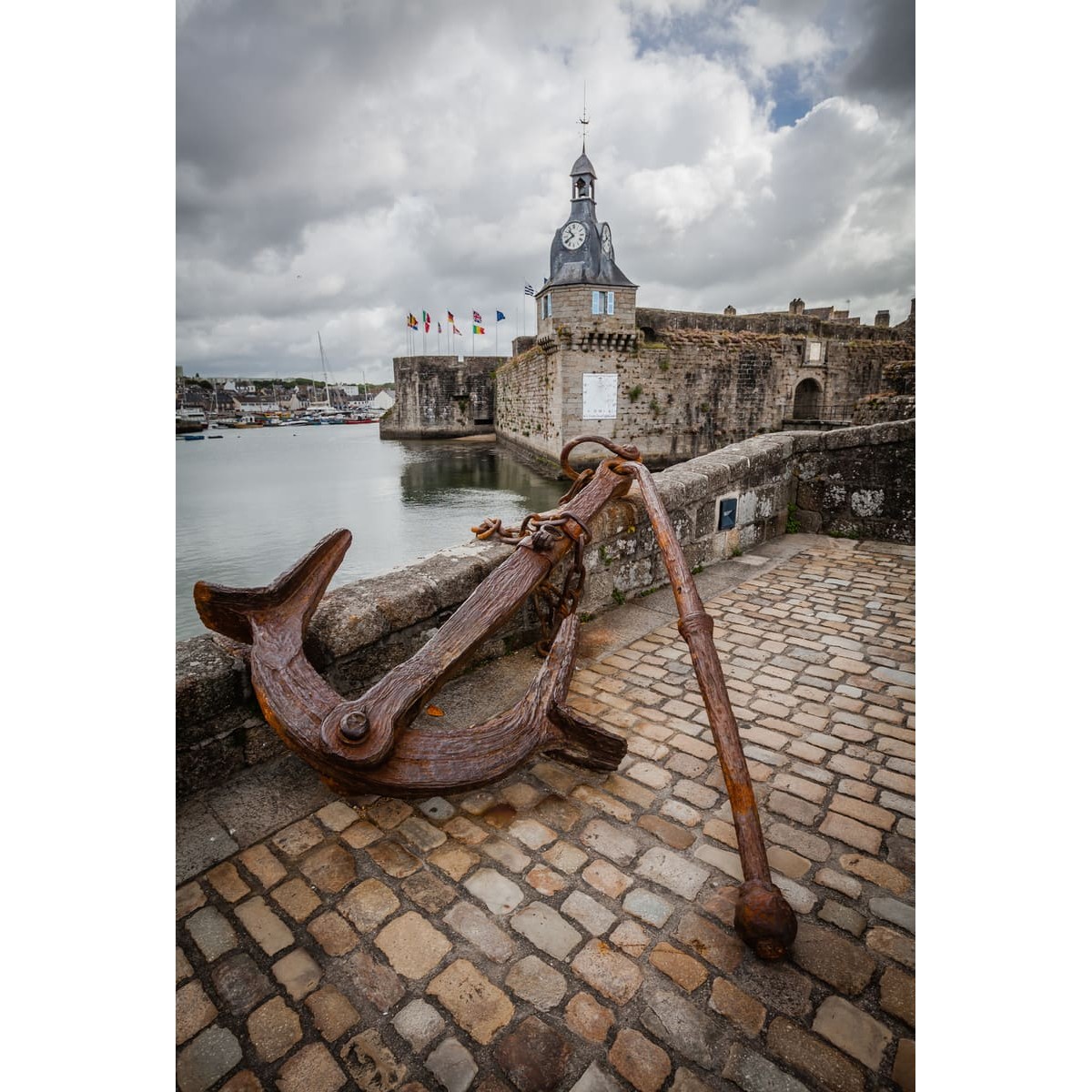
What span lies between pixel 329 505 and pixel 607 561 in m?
13.7

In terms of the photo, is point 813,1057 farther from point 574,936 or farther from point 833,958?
point 574,936

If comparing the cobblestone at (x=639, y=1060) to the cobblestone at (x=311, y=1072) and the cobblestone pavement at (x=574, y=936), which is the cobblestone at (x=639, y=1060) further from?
the cobblestone at (x=311, y=1072)

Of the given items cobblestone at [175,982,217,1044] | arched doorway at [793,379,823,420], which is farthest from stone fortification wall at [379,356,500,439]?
cobblestone at [175,982,217,1044]

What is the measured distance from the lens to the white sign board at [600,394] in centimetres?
1814

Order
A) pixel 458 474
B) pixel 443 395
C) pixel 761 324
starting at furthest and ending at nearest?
pixel 443 395 → pixel 761 324 → pixel 458 474

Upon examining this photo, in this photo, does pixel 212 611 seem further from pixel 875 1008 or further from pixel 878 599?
pixel 878 599

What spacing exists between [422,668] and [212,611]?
677 mm

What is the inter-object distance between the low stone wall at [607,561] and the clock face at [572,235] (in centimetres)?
2269

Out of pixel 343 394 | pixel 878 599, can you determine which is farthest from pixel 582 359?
pixel 343 394

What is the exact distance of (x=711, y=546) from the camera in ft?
14.2

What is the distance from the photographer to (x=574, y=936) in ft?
4.73

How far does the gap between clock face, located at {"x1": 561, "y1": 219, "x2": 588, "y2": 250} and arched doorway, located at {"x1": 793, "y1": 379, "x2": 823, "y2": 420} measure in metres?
11.3

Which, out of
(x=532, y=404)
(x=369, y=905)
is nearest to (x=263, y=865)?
(x=369, y=905)

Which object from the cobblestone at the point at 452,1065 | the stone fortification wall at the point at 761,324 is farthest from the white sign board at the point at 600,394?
the cobblestone at the point at 452,1065
